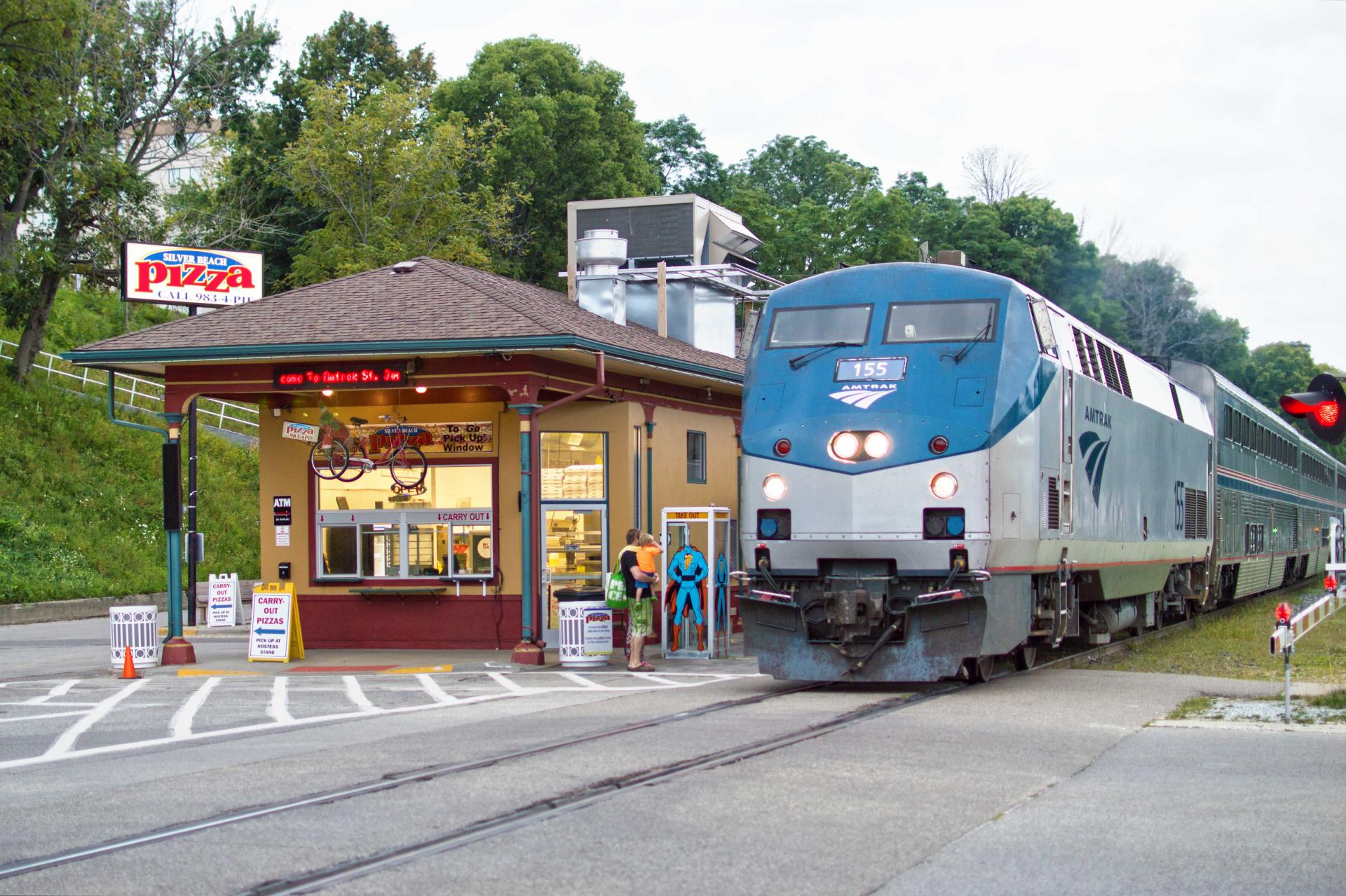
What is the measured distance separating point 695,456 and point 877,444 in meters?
9.71

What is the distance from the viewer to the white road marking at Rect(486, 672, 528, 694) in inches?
641

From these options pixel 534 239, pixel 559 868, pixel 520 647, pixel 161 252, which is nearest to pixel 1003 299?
pixel 520 647

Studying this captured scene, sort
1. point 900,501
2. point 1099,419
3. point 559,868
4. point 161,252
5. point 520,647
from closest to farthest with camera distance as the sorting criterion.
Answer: point 559,868, point 900,501, point 1099,419, point 520,647, point 161,252

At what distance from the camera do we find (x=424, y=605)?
68.0 feet

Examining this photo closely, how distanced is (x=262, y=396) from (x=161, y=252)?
8.18 meters

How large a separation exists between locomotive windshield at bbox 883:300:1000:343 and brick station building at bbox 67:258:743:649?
526 cm

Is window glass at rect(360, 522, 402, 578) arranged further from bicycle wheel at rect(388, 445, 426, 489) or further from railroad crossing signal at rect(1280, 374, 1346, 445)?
railroad crossing signal at rect(1280, 374, 1346, 445)

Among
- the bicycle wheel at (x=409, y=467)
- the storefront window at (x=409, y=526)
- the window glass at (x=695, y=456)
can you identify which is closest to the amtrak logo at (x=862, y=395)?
the storefront window at (x=409, y=526)

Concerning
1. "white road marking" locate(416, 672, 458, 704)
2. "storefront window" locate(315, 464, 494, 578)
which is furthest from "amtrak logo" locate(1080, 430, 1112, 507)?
"storefront window" locate(315, 464, 494, 578)

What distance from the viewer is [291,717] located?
14.1 metres

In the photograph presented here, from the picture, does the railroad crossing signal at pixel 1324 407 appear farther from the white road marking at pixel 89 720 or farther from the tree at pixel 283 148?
the tree at pixel 283 148

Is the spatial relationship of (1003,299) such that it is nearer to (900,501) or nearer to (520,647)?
(900,501)

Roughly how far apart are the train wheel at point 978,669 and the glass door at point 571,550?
21.6 ft

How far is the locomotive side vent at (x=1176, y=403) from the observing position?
2238cm
